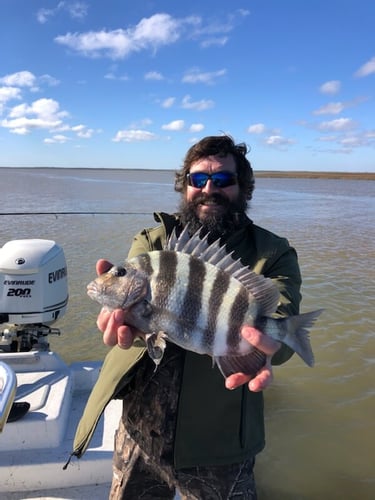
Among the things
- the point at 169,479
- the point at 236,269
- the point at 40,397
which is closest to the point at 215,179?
the point at 236,269

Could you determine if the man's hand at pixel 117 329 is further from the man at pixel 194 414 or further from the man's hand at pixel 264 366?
the man's hand at pixel 264 366

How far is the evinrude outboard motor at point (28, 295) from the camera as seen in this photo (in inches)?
166

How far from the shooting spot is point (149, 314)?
202 cm

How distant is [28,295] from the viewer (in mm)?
4254

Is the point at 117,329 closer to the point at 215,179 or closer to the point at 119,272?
the point at 119,272

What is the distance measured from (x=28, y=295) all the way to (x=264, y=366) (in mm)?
2972

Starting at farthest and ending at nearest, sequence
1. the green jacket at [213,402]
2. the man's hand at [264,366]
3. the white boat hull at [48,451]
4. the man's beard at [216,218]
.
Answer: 1. the white boat hull at [48,451]
2. the man's beard at [216,218]
3. the green jacket at [213,402]
4. the man's hand at [264,366]

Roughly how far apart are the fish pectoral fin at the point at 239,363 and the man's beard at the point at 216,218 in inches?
35.0

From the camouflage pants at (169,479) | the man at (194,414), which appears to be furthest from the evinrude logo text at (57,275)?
the camouflage pants at (169,479)

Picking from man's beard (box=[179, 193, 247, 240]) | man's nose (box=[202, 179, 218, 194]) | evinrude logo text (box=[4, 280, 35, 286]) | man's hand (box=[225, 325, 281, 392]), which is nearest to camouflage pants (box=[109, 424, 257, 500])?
man's hand (box=[225, 325, 281, 392])

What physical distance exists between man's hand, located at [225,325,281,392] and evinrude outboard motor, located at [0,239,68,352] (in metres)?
2.85

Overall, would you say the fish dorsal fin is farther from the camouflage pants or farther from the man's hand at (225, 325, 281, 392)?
the camouflage pants

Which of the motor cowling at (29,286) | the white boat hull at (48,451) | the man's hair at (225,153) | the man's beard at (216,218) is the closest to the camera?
the man's beard at (216,218)

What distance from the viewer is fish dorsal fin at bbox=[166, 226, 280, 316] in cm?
201
